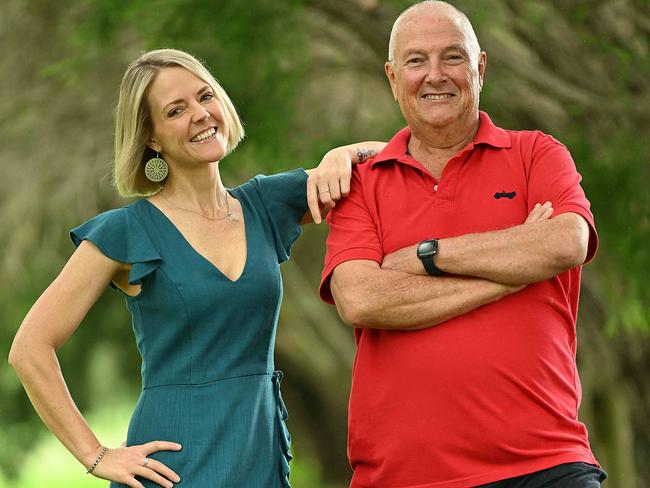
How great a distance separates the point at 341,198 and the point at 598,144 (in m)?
4.42

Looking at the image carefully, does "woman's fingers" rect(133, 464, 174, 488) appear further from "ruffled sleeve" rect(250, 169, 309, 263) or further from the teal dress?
"ruffled sleeve" rect(250, 169, 309, 263)

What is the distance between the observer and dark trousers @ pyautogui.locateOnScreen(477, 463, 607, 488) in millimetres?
3502

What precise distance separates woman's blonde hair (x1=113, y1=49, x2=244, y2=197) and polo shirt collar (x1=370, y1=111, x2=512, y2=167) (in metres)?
0.48

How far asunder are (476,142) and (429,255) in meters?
0.41

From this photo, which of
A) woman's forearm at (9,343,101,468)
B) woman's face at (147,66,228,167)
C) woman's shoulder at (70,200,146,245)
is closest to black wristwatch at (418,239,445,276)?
woman's face at (147,66,228,167)

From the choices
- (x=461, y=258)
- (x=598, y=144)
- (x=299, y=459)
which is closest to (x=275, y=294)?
(x=461, y=258)

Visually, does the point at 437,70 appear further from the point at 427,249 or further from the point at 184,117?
the point at 184,117

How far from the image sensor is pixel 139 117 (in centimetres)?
392

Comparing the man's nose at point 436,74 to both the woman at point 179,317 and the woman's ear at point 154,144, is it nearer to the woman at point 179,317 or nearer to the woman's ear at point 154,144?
the woman at point 179,317

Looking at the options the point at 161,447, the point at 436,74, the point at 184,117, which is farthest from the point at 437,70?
the point at 161,447

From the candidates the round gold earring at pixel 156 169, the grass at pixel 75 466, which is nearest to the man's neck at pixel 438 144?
the round gold earring at pixel 156 169

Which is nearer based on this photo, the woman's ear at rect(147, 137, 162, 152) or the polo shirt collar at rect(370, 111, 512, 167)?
the polo shirt collar at rect(370, 111, 512, 167)

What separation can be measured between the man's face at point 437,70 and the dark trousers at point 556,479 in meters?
1.02

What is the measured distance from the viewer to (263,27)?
27.0ft
